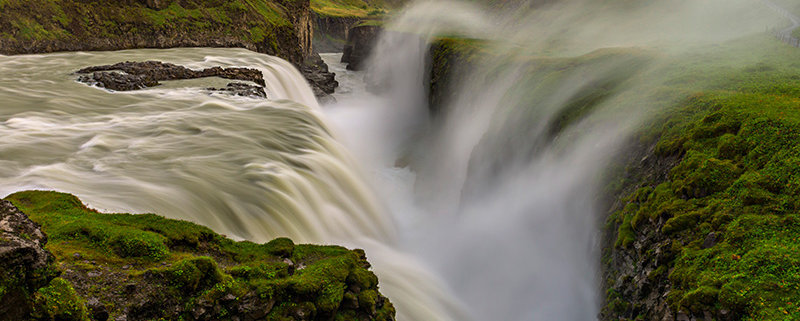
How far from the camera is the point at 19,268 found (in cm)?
498

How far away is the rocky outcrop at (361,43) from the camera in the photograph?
72.8 meters

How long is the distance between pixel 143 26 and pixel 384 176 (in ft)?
117

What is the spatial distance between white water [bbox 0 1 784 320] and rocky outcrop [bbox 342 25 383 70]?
143ft

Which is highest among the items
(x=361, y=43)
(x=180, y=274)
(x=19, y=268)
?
(x=19, y=268)

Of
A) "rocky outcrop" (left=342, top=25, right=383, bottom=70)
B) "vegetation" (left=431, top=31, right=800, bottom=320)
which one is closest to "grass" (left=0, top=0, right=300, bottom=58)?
"rocky outcrop" (left=342, top=25, right=383, bottom=70)

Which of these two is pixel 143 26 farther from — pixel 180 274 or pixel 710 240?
pixel 710 240

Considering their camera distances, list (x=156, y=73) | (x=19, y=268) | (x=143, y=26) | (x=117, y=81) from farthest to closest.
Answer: (x=143, y=26)
(x=156, y=73)
(x=117, y=81)
(x=19, y=268)

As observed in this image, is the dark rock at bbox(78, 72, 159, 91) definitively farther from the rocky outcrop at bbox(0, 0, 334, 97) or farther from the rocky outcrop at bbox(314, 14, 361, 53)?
the rocky outcrop at bbox(314, 14, 361, 53)

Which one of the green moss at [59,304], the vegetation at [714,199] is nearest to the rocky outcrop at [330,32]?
the vegetation at [714,199]

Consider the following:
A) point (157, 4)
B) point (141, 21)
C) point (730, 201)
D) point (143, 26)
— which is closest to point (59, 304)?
point (730, 201)

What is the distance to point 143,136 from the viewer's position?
64.0 feet

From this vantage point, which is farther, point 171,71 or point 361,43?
point 361,43

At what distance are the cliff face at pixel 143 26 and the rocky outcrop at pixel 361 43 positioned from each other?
1095 cm

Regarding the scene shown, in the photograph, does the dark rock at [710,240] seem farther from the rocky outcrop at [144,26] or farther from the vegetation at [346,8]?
the vegetation at [346,8]
